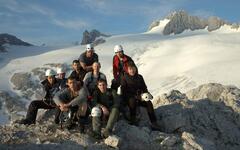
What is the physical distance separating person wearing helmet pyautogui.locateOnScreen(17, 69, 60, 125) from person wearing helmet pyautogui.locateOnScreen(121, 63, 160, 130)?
2.34 metres

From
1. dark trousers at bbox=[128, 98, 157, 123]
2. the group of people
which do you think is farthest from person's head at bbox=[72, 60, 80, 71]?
dark trousers at bbox=[128, 98, 157, 123]

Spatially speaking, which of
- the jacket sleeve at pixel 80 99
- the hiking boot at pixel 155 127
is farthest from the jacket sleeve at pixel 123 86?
the jacket sleeve at pixel 80 99

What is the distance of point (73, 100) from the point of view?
1432 cm

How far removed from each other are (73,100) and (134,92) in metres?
2.22

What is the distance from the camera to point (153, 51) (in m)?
188

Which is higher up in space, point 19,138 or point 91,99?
point 91,99

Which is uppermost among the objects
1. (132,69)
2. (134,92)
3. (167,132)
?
(132,69)

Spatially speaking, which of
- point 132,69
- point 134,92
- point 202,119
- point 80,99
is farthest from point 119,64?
point 202,119

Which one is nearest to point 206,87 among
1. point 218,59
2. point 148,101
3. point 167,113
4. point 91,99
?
point 167,113

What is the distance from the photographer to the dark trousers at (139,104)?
49.9ft

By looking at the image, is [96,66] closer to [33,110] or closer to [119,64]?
[119,64]

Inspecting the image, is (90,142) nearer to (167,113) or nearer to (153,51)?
(167,113)

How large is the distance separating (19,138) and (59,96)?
182 cm

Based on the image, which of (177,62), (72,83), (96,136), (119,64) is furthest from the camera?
(177,62)
